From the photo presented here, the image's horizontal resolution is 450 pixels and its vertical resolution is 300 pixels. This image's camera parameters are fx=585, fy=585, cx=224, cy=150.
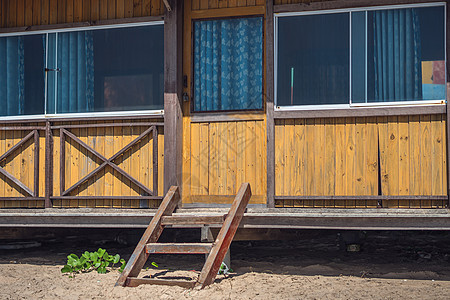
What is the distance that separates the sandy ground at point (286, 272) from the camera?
Answer: 5.49 m

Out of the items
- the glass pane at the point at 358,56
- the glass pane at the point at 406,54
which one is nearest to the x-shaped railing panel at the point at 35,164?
the glass pane at the point at 358,56

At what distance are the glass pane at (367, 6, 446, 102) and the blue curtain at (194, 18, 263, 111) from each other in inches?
50.2

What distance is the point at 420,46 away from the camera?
6195 millimetres

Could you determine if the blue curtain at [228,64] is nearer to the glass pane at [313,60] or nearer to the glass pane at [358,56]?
the glass pane at [313,60]

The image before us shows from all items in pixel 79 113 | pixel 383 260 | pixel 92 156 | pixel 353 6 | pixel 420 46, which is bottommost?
pixel 383 260

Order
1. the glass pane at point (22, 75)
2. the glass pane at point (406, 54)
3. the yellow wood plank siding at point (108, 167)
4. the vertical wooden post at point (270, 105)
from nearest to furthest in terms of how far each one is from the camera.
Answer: the glass pane at point (406, 54), the vertical wooden post at point (270, 105), the yellow wood plank siding at point (108, 167), the glass pane at point (22, 75)

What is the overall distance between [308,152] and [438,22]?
1.93 meters

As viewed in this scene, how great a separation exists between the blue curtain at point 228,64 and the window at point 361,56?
0.94 ft

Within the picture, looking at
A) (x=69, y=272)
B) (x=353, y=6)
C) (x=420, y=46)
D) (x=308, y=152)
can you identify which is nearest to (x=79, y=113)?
(x=69, y=272)

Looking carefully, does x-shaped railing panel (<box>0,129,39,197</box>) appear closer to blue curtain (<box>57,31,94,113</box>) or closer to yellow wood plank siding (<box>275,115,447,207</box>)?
blue curtain (<box>57,31,94,113</box>)

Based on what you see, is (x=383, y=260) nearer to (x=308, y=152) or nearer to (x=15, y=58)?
(x=308, y=152)

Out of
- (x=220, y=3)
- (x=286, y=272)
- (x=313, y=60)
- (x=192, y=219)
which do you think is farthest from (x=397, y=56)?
(x=192, y=219)

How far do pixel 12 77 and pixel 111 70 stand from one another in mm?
1317

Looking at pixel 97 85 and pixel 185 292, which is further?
pixel 97 85
